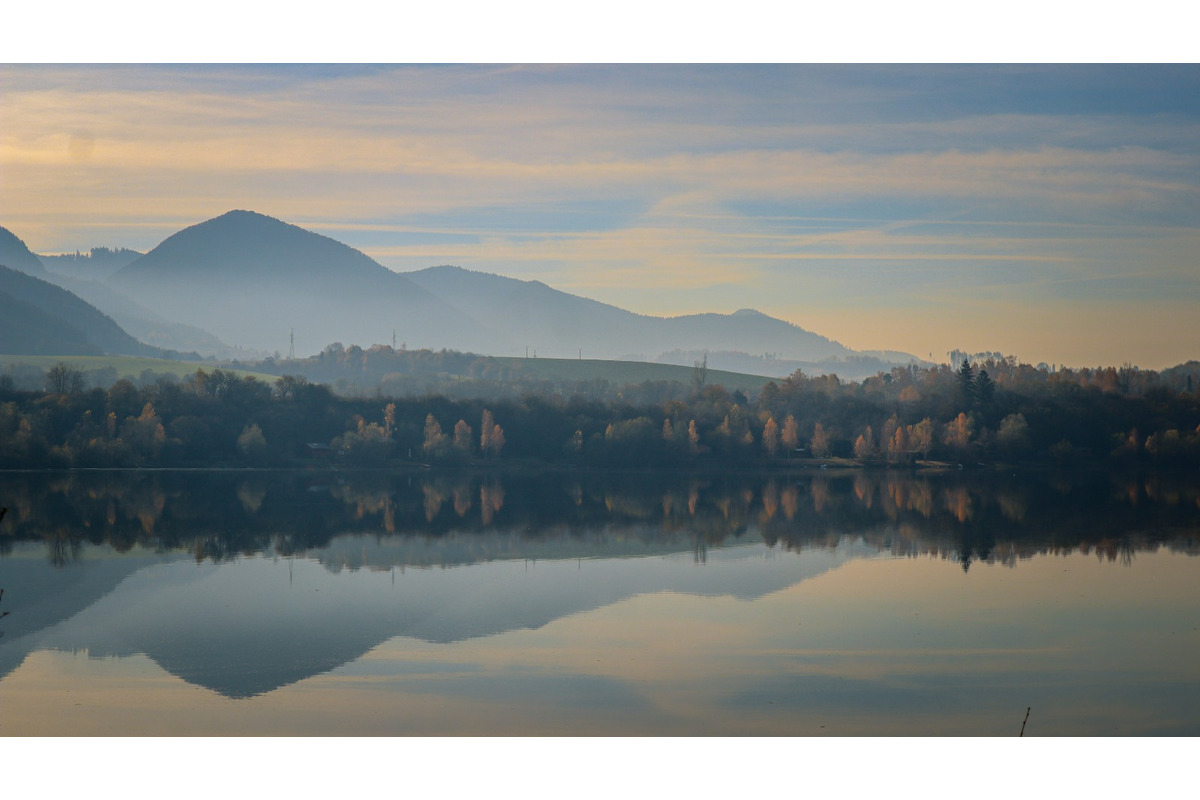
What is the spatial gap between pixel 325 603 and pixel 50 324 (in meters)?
105

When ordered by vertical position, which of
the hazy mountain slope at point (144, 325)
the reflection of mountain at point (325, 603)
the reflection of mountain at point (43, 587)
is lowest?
the reflection of mountain at point (43, 587)

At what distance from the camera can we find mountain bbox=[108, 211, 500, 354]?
175500 millimetres

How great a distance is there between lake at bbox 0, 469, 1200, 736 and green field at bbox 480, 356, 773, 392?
6935cm

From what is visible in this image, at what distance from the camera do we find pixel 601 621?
18672 millimetres

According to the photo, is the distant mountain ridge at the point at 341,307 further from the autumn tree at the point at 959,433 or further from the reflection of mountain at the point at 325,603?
the reflection of mountain at the point at 325,603

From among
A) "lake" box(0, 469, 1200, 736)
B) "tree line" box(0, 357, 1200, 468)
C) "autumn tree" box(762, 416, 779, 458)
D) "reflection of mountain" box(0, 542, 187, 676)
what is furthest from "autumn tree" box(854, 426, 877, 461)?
"reflection of mountain" box(0, 542, 187, 676)

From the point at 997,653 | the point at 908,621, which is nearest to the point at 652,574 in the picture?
the point at 908,621

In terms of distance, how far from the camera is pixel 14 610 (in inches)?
775

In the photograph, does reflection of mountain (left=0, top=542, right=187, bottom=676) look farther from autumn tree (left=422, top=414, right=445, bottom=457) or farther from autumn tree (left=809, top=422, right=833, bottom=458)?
autumn tree (left=809, top=422, right=833, bottom=458)

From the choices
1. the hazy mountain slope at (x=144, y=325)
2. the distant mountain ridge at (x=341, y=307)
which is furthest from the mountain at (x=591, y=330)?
the hazy mountain slope at (x=144, y=325)

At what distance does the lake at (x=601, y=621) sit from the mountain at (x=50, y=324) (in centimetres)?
7569

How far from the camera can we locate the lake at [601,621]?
43.2 feet

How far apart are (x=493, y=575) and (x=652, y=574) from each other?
3569 millimetres

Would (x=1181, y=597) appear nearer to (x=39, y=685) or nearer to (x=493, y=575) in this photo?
(x=493, y=575)
